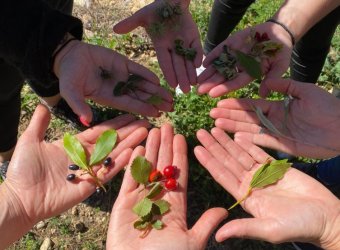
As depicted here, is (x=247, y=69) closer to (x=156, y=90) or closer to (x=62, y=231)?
(x=156, y=90)

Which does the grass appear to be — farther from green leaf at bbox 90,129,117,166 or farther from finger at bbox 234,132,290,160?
green leaf at bbox 90,129,117,166

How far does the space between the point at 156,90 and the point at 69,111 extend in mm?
1388

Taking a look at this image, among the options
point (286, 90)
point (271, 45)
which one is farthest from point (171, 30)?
point (286, 90)

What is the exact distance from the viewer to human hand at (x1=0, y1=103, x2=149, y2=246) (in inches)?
109

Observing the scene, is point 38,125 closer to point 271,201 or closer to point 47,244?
point 47,244

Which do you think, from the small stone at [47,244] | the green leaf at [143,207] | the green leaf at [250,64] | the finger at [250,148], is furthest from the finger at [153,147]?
the small stone at [47,244]

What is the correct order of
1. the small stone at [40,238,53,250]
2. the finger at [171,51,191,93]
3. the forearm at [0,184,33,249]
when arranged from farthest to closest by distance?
the small stone at [40,238,53,250] < the finger at [171,51,191,93] < the forearm at [0,184,33,249]

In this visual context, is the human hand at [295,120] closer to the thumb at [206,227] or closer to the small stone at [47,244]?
the thumb at [206,227]

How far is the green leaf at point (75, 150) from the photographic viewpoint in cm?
299

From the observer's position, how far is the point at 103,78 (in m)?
3.32

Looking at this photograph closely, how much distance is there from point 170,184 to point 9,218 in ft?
3.53

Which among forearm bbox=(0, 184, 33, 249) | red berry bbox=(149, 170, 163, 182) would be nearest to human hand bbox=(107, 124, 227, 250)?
red berry bbox=(149, 170, 163, 182)

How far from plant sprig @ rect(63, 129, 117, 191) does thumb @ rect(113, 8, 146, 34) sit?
95 cm

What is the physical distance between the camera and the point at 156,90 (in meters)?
3.38
